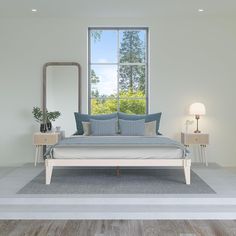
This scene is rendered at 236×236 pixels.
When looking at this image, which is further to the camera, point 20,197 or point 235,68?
point 235,68

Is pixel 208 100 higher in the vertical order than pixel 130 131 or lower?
higher

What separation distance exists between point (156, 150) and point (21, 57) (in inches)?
145

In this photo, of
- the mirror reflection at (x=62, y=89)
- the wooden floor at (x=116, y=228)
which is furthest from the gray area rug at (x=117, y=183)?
the mirror reflection at (x=62, y=89)

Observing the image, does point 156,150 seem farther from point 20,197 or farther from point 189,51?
point 189,51

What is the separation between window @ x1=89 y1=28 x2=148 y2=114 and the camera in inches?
290

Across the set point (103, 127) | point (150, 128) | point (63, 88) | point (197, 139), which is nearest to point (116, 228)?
point (103, 127)

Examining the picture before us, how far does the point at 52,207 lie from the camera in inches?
163

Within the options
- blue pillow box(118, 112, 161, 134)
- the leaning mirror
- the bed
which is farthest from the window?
the bed

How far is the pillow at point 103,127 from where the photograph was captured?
642 cm

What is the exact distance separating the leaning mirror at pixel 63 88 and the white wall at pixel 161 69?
164 mm

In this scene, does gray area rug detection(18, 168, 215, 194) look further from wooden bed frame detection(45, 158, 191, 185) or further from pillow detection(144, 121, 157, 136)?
pillow detection(144, 121, 157, 136)

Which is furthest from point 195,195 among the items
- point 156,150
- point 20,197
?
point 20,197

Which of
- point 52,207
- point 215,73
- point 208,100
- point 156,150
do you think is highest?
point 215,73

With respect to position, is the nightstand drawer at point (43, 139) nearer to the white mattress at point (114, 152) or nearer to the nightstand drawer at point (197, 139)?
the white mattress at point (114, 152)
